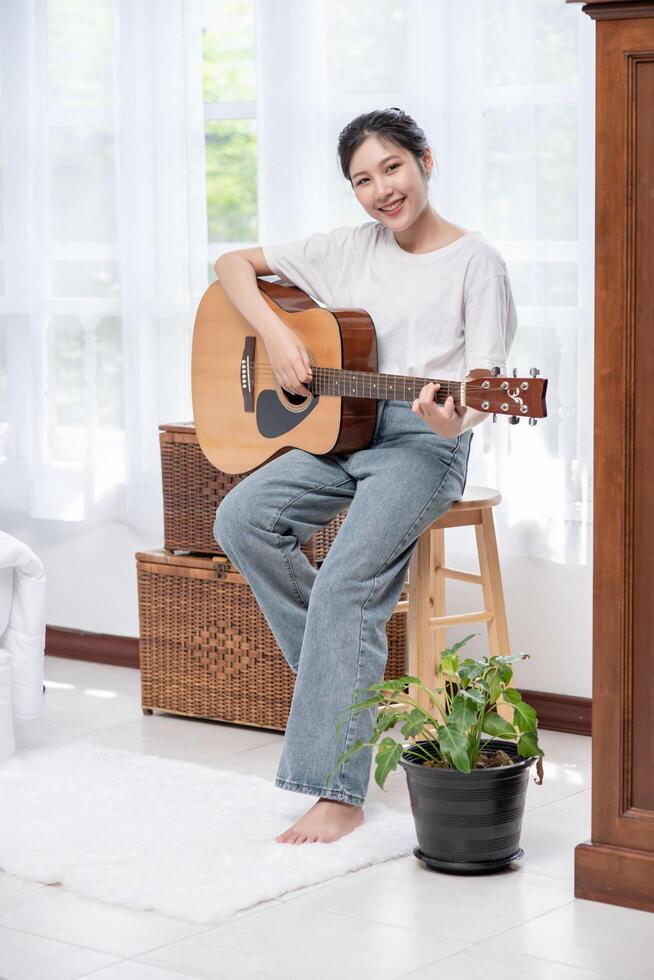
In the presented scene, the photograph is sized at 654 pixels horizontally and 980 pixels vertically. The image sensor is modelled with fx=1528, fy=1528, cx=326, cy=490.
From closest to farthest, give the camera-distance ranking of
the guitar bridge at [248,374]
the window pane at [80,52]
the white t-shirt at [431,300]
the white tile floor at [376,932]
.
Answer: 1. the white tile floor at [376,932]
2. the white t-shirt at [431,300]
3. the guitar bridge at [248,374]
4. the window pane at [80,52]

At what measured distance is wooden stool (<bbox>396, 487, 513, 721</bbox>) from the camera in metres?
3.16

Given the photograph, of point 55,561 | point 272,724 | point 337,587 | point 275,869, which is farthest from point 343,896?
point 55,561

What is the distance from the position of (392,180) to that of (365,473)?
1.79ft

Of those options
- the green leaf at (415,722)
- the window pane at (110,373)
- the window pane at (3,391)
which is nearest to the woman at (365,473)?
the green leaf at (415,722)

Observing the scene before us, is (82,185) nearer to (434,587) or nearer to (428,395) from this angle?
(434,587)

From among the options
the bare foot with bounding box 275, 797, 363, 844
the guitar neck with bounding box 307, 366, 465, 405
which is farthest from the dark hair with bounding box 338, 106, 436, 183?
the bare foot with bounding box 275, 797, 363, 844

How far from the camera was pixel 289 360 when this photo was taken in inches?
114

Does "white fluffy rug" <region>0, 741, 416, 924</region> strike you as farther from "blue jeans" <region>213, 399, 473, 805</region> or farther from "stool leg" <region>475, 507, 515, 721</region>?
"stool leg" <region>475, 507, 515, 721</region>

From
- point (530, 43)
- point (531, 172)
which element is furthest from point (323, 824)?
point (530, 43)

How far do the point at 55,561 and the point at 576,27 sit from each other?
214 centimetres

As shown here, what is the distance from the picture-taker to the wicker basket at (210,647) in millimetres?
3504

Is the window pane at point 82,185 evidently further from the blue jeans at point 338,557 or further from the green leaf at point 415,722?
the green leaf at point 415,722

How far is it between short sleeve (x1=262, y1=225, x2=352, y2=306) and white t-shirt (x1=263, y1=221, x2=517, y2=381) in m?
0.01

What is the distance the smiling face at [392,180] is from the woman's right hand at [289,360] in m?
0.28
